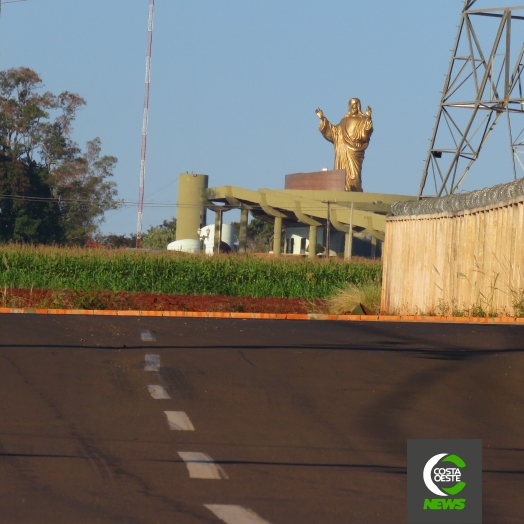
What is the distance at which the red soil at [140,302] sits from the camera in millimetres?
19375

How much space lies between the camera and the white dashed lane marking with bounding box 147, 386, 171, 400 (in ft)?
25.0

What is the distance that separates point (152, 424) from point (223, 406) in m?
0.81

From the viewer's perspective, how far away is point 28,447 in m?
6.09

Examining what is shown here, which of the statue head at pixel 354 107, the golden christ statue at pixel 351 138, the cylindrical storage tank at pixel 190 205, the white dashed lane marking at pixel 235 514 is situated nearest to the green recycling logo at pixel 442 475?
the white dashed lane marking at pixel 235 514

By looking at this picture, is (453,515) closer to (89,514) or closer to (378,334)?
(89,514)

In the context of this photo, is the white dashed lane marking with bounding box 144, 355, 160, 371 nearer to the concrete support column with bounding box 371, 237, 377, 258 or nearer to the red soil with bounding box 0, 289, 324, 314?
the red soil with bounding box 0, 289, 324, 314

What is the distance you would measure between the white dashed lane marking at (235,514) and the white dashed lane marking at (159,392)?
268 cm

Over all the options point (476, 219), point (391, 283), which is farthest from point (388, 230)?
point (476, 219)

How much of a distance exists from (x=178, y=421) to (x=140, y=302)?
18.5 meters

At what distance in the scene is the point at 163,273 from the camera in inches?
1486

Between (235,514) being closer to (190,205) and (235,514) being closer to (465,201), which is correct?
(465,201)

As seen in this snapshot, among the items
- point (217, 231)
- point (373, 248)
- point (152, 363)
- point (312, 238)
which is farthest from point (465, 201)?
point (217, 231)

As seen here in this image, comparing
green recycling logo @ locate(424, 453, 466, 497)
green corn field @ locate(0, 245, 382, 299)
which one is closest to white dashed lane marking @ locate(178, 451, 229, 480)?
green recycling logo @ locate(424, 453, 466, 497)

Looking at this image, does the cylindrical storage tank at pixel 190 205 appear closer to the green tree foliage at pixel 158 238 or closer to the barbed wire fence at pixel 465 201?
the green tree foliage at pixel 158 238
